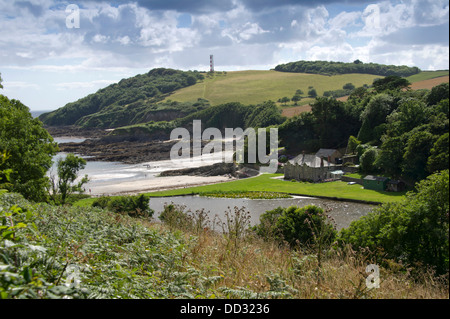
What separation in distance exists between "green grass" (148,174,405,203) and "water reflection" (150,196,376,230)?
169 centimetres

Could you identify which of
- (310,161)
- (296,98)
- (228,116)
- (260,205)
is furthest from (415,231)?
(296,98)

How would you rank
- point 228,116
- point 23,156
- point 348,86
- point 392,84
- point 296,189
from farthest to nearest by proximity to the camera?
point 348,86 < point 228,116 < point 392,84 < point 296,189 < point 23,156

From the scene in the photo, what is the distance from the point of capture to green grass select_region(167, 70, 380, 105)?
15675 centimetres

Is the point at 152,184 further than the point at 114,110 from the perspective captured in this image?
No

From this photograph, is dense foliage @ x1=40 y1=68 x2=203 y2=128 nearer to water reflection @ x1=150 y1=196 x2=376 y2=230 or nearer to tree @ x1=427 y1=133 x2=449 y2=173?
water reflection @ x1=150 y1=196 x2=376 y2=230

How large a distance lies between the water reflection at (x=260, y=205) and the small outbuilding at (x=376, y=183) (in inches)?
240

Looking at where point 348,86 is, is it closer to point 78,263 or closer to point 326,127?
point 326,127

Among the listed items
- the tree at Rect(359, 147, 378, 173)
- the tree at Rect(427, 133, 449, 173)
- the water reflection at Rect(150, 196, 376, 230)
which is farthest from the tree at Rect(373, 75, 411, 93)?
the water reflection at Rect(150, 196, 376, 230)

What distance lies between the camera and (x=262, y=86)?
6698 inches

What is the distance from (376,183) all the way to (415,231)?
101 feet

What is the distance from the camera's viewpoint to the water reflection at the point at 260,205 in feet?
111

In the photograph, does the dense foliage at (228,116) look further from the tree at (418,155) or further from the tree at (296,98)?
the tree at (418,155)
